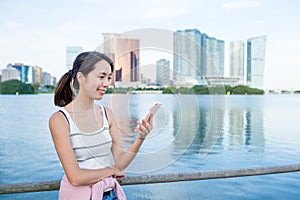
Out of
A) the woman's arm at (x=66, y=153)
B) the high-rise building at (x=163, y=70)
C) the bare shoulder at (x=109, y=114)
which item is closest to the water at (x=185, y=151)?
the bare shoulder at (x=109, y=114)

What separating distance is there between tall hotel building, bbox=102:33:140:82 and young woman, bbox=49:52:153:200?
0.04 m

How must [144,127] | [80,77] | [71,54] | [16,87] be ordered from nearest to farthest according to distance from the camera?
1. [144,127]
2. [80,77]
3. [71,54]
4. [16,87]

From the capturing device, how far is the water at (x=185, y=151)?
1586 millimetres

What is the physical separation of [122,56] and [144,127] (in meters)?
0.35

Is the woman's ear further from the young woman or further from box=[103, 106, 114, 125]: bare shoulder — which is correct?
box=[103, 106, 114, 125]: bare shoulder

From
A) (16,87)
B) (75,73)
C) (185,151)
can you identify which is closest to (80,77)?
(75,73)

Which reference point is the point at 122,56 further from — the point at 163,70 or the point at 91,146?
the point at 91,146

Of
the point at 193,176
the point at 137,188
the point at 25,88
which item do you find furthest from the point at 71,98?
the point at 25,88

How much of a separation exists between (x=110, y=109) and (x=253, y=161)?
13.8m

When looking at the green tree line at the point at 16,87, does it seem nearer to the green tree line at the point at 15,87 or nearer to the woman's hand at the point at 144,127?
the green tree line at the point at 15,87

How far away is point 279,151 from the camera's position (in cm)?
Result: 1628

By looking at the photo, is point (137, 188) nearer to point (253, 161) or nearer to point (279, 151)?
point (253, 161)

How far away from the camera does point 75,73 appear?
158 cm

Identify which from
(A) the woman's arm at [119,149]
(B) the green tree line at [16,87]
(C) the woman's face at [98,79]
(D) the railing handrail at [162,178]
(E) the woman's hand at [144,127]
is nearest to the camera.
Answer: (E) the woman's hand at [144,127]
